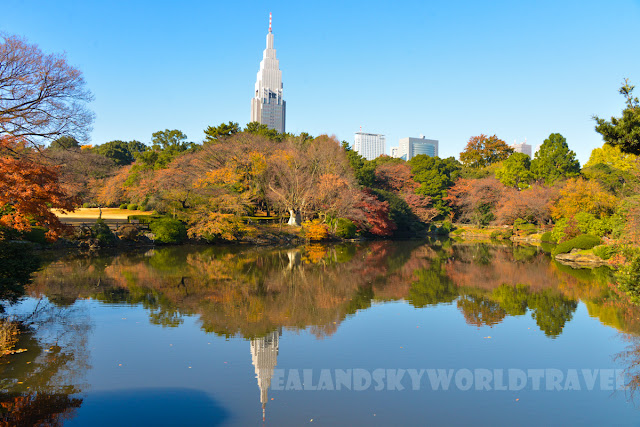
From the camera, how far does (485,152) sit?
60.4m

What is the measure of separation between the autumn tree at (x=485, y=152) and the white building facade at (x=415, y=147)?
390 feet

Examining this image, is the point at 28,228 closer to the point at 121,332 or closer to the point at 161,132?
the point at 121,332

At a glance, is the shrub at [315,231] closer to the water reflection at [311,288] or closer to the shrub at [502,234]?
the water reflection at [311,288]

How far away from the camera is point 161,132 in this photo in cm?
4275

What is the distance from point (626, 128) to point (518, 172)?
35632mm

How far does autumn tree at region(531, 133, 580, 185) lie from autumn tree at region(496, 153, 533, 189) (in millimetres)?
881

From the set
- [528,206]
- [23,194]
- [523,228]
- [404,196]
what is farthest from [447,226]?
[23,194]

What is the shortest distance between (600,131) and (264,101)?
133122 millimetres

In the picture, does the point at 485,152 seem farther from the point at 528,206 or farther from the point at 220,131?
the point at 220,131

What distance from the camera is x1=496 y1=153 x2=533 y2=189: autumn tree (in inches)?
1636

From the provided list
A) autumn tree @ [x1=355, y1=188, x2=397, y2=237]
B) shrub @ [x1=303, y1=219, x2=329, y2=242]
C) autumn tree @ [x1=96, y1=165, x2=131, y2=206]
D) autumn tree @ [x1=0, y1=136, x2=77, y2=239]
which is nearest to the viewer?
autumn tree @ [x1=0, y1=136, x2=77, y2=239]

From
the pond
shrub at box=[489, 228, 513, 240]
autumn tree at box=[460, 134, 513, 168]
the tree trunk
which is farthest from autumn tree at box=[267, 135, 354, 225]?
autumn tree at box=[460, 134, 513, 168]

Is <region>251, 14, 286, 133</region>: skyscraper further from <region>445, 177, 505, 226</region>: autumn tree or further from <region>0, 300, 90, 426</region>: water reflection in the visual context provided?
<region>0, 300, 90, 426</region>: water reflection

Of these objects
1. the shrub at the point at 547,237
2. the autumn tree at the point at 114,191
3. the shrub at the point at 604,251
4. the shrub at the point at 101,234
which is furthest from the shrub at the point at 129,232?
the shrub at the point at 547,237
